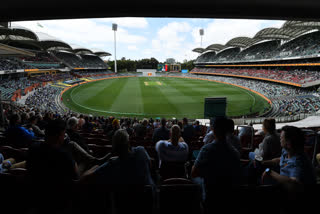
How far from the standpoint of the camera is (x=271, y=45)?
178 ft

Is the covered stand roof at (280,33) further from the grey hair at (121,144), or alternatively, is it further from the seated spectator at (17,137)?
the seated spectator at (17,137)

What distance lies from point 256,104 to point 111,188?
3192 cm

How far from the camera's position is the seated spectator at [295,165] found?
2.16 m

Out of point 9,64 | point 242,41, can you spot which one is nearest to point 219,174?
point 9,64

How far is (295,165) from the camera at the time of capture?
224 centimetres

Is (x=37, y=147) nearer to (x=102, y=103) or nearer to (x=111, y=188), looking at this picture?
(x=111, y=188)

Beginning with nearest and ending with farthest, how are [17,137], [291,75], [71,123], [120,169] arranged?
[120,169], [71,123], [17,137], [291,75]

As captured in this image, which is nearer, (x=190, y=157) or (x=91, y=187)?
(x=91, y=187)

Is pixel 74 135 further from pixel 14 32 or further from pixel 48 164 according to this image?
pixel 14 32

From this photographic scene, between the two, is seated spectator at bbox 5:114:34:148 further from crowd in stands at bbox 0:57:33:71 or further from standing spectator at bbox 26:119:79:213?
crowd in stands at bbox 0:57:33:71

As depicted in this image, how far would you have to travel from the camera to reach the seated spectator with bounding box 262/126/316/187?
2.16 metres

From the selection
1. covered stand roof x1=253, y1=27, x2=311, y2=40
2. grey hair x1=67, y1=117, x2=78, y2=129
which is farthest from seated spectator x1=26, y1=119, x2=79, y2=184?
covered stand roof x1=253, y1=27, x2=311, y2=40

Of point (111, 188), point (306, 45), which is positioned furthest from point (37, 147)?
point (306, 45)

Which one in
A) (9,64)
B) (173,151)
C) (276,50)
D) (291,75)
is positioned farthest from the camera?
(276,50)
